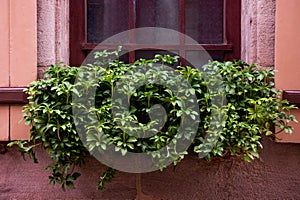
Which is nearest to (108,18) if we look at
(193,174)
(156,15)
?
(156,15)

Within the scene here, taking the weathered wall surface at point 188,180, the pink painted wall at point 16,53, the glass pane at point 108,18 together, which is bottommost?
the weathered wall surface at point 188,180

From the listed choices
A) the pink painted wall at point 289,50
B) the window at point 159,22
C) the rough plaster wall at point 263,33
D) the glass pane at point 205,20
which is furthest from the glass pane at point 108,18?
the pink painted wall at point 289,50

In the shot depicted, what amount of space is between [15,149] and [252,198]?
1177 mm

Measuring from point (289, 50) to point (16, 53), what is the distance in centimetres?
126

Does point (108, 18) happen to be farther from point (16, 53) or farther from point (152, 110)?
point (152, 110)

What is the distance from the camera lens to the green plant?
1574 mm

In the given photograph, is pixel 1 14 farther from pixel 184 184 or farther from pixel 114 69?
pixel 184 184

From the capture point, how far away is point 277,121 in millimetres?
1643

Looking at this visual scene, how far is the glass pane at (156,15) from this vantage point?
Answer: 205 centimetres

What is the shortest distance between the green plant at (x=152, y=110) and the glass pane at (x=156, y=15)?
0.36 meters

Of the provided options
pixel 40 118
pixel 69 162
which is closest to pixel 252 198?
pixel 69 162

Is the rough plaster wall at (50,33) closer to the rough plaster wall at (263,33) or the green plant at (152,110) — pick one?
the green plant at (152,110)

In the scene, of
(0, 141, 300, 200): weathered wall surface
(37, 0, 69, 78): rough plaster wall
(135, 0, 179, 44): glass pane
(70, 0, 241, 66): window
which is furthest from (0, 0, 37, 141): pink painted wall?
(135, 0, 179, 44): glass pane

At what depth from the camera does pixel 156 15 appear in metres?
2.07
